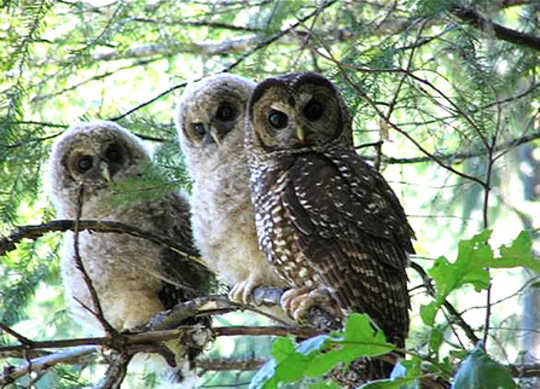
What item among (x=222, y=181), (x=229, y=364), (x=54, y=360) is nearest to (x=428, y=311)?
(x=54, y=360)

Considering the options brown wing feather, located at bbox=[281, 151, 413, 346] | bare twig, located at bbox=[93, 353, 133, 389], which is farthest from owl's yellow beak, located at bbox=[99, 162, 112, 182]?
bare twig, located at bbox=[93, 353, 133, 389]

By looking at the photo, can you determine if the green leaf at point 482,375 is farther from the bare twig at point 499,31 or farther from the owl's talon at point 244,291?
the bare twig at point 499,31

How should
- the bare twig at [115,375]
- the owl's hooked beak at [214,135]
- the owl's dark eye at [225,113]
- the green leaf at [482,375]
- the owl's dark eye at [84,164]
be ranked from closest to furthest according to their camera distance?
the green leaf at [482,375] → the bare twig at [115,375] → the owl's hooked beak at [214,135] → the owl's dark eye at [225,113] → the owl's dark eye at [84,164]

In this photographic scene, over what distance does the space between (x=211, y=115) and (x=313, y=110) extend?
19.3 inches

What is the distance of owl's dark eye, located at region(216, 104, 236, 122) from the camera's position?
134 inches

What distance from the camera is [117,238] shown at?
3.41 meters

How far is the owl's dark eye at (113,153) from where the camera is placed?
12.0ft

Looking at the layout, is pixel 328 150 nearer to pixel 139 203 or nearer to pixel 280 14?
pixel 280 14

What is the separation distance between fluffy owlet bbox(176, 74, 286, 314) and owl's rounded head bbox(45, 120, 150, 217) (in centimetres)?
32

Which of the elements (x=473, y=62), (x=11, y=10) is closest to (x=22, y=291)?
(x=11, y=10)

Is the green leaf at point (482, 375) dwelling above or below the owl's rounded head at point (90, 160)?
below

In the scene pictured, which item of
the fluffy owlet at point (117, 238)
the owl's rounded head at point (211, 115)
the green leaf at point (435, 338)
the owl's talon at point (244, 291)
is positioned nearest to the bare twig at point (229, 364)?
the fluffy owlet at point (117, 238)

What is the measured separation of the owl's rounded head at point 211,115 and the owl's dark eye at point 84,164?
433 mm

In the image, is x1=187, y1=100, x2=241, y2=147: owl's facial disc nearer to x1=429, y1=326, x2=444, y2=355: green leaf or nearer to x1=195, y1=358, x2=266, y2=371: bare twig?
x1=195, y1=358, x2=266, y2=371: bare twig
